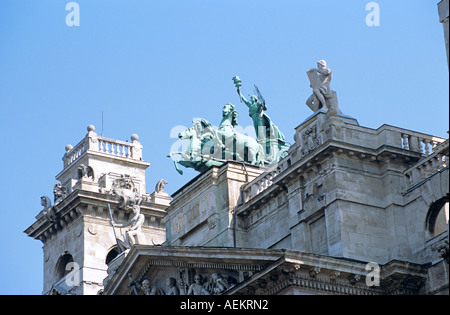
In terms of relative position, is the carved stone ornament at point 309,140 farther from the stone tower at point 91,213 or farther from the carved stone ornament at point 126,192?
the carved stone ornament at point 126,192

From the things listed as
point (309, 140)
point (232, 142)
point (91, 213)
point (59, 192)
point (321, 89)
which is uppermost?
point (59, 192)

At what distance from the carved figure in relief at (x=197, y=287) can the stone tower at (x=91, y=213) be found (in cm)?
1699

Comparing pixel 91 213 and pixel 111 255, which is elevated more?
pixel 91 213

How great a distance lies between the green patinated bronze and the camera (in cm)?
6078

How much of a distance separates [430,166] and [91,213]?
24920 millimetres

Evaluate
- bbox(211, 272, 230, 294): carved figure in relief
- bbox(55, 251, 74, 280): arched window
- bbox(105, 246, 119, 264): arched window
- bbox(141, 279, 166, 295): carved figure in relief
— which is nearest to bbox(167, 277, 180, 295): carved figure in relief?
bbox(141, 279, 166, 295): carved figure in relief

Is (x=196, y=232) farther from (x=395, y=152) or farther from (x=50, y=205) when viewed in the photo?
(x=50, y=205)

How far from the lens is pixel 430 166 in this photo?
50.3m

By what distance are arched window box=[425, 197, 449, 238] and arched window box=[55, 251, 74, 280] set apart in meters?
26.1

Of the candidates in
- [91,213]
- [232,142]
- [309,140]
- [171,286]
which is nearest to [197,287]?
[171,286]

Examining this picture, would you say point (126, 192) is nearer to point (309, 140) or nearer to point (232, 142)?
point (232, 142)

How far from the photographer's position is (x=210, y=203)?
190ft

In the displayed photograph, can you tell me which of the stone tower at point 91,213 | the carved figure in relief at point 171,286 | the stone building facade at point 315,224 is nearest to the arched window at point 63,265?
the stone tower at point 91,213
